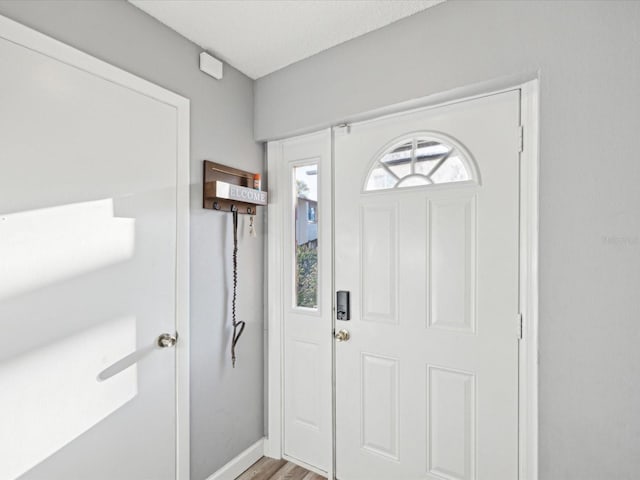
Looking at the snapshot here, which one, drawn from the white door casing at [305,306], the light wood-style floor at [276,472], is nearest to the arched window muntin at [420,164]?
the white door casing at [305,306]

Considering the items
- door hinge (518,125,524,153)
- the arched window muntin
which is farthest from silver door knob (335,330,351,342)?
door hinge (518,125,524,153)

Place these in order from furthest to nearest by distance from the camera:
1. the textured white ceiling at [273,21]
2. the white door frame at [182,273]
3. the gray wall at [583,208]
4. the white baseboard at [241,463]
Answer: the white baseboard at [241,463]
the white door frame at [182,273]
the textured white ceiling at [273,21]
the gray wall at [583,208]

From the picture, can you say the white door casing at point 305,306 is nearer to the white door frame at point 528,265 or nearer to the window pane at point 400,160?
the window pane at point 400,160

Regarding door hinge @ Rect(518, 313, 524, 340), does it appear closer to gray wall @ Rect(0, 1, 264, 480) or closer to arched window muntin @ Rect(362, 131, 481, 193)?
arched window muntin @ Rect(362, 131, 481, 193)

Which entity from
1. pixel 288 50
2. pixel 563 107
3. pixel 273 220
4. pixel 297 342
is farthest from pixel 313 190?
pixel 563 107

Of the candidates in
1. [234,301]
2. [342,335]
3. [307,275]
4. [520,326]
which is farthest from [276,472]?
[520,326]

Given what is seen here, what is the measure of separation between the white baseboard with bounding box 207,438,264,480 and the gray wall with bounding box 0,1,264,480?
37 millimetres

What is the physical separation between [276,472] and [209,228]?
1.43m

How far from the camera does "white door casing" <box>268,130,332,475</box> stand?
1.88 m

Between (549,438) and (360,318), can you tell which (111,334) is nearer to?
(360,318)

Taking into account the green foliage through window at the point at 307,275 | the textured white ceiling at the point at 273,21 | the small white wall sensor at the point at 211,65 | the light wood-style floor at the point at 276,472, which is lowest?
the light wood-style floor at the point at 276,472

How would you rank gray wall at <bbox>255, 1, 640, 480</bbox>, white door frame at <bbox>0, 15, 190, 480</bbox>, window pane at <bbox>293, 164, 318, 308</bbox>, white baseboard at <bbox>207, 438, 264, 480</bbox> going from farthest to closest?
1. window pane at <bbox>293, 164, 318, 308</bbox>
2. white baseboard at <bbox>207, 438, 264, 480</bbox>
3. white door frame at <bbox>0, 15, 190, 480</bbox>
4. gray wall at <bbox>255, 1, 640, 480</bbox>

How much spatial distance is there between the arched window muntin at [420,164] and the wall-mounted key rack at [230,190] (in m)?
0.62

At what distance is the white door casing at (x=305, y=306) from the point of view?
1.88 m
